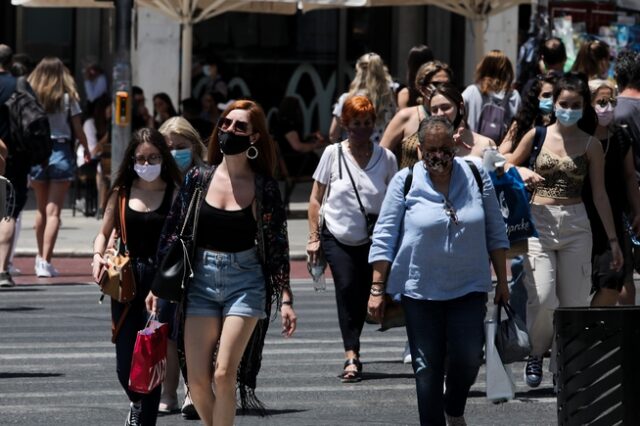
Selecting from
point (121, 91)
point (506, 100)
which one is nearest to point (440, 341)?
point (506, 100)

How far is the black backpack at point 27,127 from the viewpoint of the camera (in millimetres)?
14422

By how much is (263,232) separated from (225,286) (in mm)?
306

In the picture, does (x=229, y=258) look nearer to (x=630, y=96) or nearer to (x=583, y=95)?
(x=583, y=95)

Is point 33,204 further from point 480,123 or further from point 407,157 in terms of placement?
point 407,157

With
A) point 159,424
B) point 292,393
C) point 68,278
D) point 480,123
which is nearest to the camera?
point 159,424

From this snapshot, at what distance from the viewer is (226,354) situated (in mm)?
7668

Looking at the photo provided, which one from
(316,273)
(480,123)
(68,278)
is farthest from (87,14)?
(316,273)

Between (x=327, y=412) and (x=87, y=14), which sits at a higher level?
(x=87, y=14)

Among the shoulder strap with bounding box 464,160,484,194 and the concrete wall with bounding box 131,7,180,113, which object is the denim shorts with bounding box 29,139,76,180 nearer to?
the concrete wall with bounding box 131,7,180,113

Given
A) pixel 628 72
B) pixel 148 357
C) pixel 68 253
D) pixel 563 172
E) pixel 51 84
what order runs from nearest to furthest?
pixel 148 357 → pixel 563 172 → pixel 628 72 → pixel 51 84 → pixel 68 253

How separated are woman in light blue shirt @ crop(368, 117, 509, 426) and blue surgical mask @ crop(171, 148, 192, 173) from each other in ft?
6.08

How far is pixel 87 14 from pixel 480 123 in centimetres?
1341

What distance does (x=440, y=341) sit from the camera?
812cm

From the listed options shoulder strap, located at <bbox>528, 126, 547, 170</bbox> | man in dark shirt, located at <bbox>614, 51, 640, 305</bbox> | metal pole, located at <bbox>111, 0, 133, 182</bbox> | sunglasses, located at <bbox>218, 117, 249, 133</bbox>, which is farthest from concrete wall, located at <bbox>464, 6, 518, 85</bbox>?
sunglasses, located at <bbox>218, 117, 249, 133</bbox>
